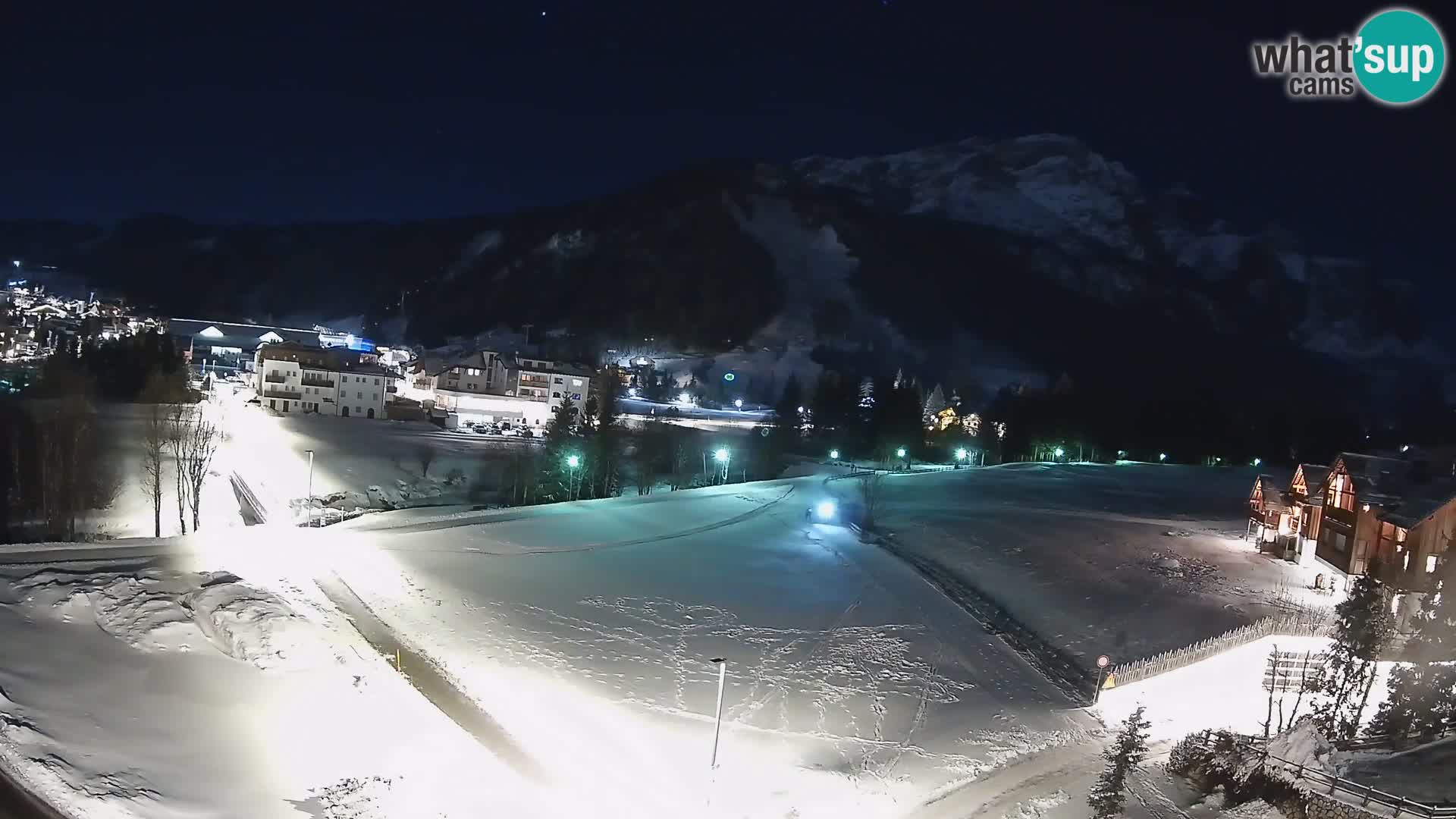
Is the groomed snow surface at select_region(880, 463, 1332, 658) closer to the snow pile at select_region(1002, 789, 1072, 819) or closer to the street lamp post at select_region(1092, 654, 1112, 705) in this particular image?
the street lamp post at select_region(1092, 654, 1112, 705)

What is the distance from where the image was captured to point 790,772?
14086mm

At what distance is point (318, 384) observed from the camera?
57.4 m

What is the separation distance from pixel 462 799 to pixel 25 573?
1122cm

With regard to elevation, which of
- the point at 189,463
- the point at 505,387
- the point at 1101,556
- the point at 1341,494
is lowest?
the point at 1101,556

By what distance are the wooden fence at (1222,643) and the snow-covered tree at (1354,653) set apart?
342 cm

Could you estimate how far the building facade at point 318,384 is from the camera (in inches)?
2226

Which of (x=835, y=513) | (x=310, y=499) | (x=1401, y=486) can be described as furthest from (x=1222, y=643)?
(x=310, y=499)

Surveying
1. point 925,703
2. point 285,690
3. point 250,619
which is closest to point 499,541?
point 250,619

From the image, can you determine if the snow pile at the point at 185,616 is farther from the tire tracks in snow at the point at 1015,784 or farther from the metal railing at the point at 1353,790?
the metal railing at the point at 1353,790

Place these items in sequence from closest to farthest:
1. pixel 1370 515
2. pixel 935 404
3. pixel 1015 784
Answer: pixel 1015 784
pixel 1370 515
pixel 935 404

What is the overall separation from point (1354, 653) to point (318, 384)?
195 feet

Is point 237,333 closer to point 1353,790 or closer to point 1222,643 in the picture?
point 1222,643

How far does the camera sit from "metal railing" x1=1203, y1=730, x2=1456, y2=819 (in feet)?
36.4

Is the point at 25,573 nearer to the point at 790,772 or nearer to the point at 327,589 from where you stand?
the point at 327,589
